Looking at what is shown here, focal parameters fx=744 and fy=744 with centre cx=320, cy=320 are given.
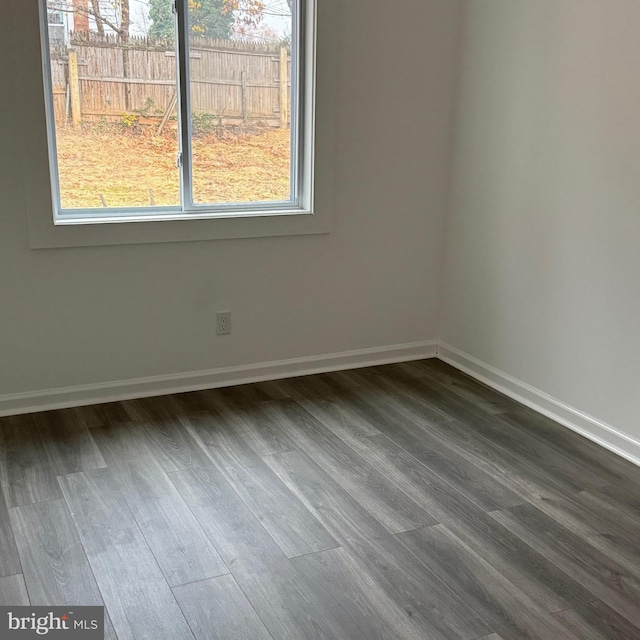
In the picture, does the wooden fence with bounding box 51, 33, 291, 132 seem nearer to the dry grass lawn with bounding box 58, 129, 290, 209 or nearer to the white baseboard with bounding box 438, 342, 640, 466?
the dry grass lawn with bounding box 58, 129, 290, 209

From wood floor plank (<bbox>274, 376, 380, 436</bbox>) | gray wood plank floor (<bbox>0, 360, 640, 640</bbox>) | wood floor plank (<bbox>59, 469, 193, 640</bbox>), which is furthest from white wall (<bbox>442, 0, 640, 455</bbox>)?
wood floor plank (<bbox>59, 469, 193, 640</bbox>)

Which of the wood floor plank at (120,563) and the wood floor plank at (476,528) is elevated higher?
the wood floor plank at (120,563)

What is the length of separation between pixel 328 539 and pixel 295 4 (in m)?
2.41

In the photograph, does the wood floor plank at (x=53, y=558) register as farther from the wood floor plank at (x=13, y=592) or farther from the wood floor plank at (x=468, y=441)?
the wood floor plank at (x=468, y=441)

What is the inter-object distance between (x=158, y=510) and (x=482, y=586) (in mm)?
1089

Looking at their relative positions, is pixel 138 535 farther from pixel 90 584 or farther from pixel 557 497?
pixel 557 497

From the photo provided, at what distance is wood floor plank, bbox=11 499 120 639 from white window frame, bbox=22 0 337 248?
1.18 m

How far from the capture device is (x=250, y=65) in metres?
3.43

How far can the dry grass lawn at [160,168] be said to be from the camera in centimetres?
322

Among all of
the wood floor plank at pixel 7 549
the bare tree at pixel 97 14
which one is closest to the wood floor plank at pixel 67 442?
the wood floor plank at pixel 7 549

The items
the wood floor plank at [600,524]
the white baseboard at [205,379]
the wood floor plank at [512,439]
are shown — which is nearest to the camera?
the wood floor plank at [600,524]

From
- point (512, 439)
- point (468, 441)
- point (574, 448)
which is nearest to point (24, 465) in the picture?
point (468, 441)

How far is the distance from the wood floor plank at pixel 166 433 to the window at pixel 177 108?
0.84 m

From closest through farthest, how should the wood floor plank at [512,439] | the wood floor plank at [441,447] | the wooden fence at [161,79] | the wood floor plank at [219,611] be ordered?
the wood floor plank at [219,611], the wood floor plank at [441,447], the wood floor plank at [512,439], the wooden fence at [161,79]
